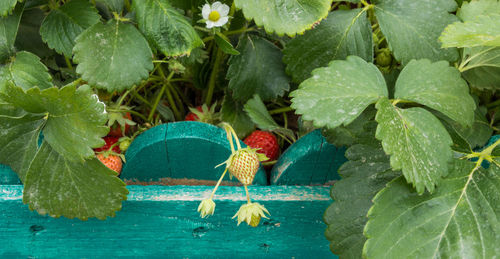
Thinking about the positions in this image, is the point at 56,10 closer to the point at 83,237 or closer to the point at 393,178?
the point at 83,237

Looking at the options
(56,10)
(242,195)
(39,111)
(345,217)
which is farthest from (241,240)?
(56,10)

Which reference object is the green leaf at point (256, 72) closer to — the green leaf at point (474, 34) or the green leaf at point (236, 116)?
the green leaf at point (236, 116)

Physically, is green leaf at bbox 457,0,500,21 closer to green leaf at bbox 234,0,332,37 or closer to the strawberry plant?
the strawberry plant

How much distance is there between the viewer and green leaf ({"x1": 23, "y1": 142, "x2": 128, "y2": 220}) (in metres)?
0.74

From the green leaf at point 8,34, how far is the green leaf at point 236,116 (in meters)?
0.38

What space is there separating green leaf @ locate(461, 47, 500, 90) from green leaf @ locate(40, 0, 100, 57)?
0.64 metres

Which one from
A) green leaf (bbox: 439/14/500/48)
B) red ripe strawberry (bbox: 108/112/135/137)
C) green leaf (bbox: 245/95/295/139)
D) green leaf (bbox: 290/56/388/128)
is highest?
green leaf (bbox: 439/14/500/48)

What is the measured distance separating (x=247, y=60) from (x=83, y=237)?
45 centimetres

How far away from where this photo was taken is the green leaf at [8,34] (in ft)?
2.64

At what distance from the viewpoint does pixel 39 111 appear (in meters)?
0.70

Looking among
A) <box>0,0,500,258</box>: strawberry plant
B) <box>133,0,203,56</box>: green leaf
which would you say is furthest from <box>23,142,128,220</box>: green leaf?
<box>133,0,203,56</box>: green leaf

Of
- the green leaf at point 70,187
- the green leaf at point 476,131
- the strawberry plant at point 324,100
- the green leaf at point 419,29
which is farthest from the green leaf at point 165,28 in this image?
the green leaf at point 476,131

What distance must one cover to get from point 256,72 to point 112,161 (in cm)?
30

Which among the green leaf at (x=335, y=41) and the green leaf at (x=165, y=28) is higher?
the green leaf at (x=165, y=28)
